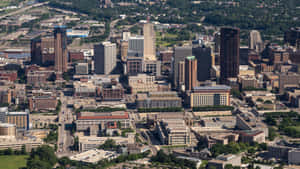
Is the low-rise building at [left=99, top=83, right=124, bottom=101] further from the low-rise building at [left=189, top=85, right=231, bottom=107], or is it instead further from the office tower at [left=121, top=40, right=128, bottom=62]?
the office tower at [left=121, top=40, right=128, bottom=62]

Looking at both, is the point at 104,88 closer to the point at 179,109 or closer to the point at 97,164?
the point at 179,109

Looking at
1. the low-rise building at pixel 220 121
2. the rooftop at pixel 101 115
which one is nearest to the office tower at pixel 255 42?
the low-rise building at pixel 220 121

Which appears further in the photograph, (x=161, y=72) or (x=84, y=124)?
(x=161, y=72)

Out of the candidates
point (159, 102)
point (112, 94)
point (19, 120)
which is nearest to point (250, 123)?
point (159, 102)

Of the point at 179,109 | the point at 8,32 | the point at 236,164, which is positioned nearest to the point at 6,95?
the point at 179,109

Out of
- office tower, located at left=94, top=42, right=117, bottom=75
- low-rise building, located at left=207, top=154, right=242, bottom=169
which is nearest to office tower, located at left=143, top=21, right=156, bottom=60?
office tower, located at left=94, top=42, right=117, bottom=75

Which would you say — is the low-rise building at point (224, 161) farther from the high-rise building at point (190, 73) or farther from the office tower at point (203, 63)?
the office tower at point (203, 63)
